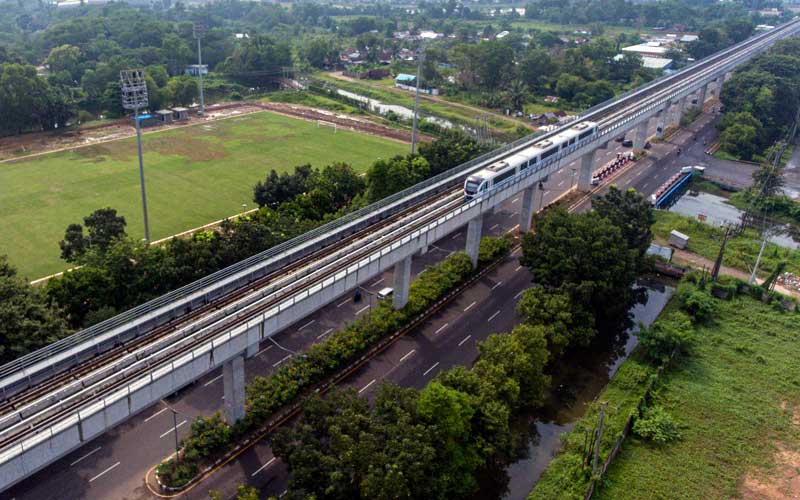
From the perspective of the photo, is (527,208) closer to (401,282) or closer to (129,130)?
(401,282)

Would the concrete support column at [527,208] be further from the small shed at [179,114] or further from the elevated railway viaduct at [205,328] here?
the small shed at [179,114]

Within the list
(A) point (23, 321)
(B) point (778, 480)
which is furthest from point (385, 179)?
(B) point (778, 480)

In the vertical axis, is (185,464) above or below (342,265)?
below

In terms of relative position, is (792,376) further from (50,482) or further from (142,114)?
(142,114)

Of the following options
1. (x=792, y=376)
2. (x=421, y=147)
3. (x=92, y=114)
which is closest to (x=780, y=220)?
(x=792, y=376)

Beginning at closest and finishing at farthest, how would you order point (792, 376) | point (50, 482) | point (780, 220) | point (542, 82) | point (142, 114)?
point (50, 482) < point (792, 376) < point (780, 220) < point (142, 114) < point (542, 82)

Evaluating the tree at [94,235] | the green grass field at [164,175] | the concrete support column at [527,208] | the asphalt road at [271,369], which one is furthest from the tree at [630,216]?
the tree at [94,235]
